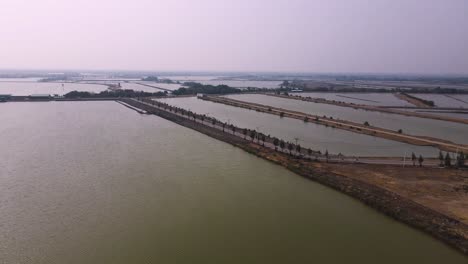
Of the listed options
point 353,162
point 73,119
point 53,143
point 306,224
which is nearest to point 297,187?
point 306,224

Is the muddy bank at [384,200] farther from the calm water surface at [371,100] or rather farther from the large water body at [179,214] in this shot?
the calm water surface at [371,100]

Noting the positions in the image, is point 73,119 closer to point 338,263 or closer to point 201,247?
point 201,247

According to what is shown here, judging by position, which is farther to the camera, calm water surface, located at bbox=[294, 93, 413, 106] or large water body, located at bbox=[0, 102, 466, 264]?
calm water surface, located at bbox=[294, 93, 413, 106]

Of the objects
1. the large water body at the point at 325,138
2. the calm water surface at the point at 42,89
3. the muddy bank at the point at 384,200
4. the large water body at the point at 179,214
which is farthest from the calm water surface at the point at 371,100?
the calm water surface at the point at 42,89

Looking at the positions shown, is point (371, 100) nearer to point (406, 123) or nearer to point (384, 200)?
point (406, 123)

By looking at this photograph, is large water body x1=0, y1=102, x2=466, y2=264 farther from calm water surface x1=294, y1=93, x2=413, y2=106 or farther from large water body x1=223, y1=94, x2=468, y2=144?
calm water surface x1=294, y1=93, x2=413, y2=106

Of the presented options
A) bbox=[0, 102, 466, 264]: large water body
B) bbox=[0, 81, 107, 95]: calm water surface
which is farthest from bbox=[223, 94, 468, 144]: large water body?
bbox=[0, 81, 107, 95]: calm water surface
